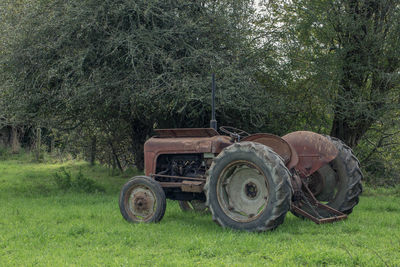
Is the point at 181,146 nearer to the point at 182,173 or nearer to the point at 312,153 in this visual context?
the point at 182,173

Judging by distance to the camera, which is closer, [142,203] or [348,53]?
[142,203]

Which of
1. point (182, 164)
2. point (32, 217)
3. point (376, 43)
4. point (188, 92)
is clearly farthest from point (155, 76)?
point (376, 43)

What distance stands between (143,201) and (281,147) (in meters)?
2.20

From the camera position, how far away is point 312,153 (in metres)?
6.94

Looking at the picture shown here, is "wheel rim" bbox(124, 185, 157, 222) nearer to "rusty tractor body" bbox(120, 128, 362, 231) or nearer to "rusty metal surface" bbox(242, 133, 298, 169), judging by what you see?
"rusty tractor body" bbox(120, 128, 362, 231)

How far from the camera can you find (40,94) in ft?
35.8

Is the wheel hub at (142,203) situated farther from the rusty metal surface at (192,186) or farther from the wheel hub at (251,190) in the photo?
the wheel hub at (251,190)

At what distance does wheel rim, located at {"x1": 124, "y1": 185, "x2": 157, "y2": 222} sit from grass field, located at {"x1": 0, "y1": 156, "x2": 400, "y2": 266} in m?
0.22

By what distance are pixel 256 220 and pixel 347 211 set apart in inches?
81.5

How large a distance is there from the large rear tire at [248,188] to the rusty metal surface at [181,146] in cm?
73

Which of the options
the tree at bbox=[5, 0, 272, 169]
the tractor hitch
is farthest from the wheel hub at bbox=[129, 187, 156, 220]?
the tree at bbox=[5, 0, 272, 169]

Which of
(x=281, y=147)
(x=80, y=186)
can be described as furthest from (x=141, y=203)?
(x=80, y=186)

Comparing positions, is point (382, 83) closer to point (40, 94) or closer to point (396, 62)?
point (396, 62)

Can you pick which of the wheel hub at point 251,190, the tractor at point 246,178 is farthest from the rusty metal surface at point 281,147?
the wheel hub at point 251,190
